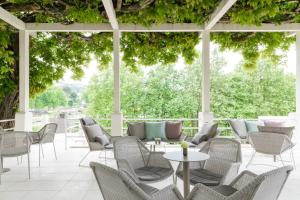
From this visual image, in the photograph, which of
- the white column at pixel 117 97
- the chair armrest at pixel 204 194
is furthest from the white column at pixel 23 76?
the chair armrest at pixel 204 194

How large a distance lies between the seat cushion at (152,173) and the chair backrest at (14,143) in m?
1.96

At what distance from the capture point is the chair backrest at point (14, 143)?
429cm

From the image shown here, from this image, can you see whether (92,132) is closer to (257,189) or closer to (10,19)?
(10,19)

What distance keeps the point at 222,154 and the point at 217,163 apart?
0.41ft

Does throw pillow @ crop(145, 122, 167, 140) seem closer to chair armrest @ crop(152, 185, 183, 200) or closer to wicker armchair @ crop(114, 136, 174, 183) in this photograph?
wicker armchair @ crop(114, 136, 174, 183)

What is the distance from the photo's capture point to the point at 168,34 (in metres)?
7.93

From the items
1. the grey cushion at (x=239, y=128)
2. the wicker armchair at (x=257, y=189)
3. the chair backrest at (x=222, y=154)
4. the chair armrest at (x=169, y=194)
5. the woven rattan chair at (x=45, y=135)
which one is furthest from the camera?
the grey cushion at (x=239, y=128)

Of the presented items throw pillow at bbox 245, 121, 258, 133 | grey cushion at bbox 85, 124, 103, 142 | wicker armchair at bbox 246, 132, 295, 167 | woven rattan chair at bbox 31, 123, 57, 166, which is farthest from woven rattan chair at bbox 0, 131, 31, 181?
throw pillow at bbox 245, 121, 258, 133

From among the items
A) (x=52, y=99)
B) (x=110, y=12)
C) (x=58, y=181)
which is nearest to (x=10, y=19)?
(x=110, y=12)

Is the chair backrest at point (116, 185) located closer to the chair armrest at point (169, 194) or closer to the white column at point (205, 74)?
the chair armrest at point (169, 194)

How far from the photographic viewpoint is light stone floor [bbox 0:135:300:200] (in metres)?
3.68

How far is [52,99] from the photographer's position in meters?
30.1

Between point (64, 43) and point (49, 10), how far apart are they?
2684 millimetres

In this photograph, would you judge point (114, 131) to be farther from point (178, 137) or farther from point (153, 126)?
point (178, 137)
